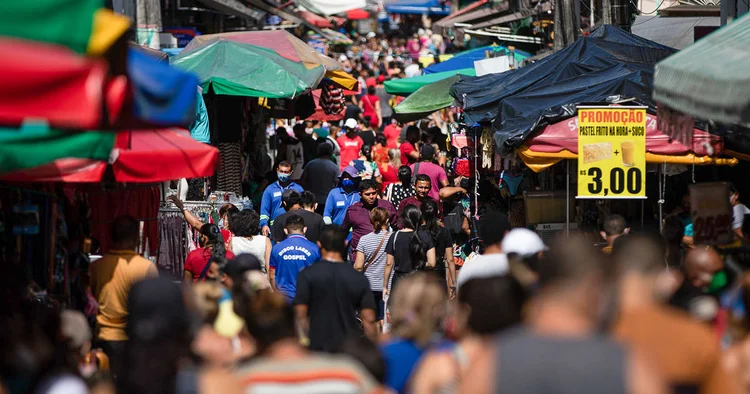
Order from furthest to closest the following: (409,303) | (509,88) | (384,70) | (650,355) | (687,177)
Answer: (384,70) < (509,88) < (687,177) < (409,303) < (650,355)

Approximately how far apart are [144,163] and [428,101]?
42.8 feet

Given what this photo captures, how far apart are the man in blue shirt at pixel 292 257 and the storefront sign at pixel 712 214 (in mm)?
3174

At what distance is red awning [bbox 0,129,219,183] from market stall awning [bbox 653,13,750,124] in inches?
131

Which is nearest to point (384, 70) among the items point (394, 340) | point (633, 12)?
point (633, 12)

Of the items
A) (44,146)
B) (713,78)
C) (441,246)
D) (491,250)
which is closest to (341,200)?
(441,246)

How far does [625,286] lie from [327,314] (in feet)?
11.0

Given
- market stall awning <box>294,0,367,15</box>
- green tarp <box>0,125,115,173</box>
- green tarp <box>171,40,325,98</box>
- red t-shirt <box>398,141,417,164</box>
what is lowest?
red t-shirt <box>398,141,417,164</box>

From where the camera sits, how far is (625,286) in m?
4.97

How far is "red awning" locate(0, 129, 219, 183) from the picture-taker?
25.7 ft

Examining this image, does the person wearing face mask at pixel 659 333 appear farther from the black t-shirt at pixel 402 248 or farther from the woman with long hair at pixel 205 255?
the black t-shirt at pixel 402 248

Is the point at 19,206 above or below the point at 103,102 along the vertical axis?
below

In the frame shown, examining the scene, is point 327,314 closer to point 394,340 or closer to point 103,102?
point 394,340

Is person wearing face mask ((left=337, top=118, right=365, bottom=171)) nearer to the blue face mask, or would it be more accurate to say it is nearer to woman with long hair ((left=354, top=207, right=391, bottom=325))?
the blue face mask

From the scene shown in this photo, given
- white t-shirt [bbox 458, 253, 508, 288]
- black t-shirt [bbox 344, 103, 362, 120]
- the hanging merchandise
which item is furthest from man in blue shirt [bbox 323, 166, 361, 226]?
black t-shirt [bbox 344, 103, 362, 120]
